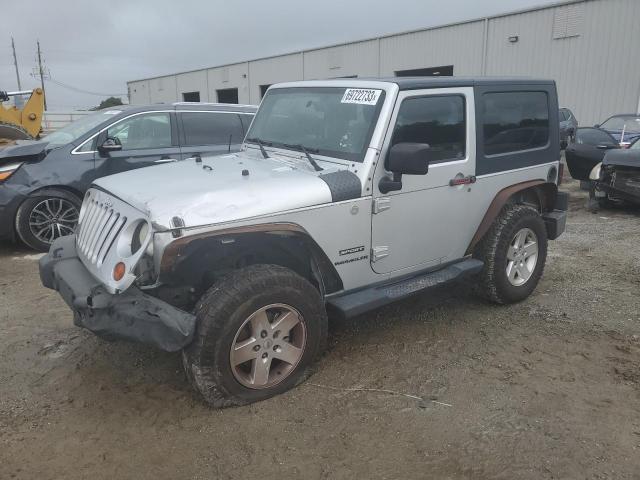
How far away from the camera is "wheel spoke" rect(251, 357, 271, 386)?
3252mm

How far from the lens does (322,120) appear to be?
3.96m

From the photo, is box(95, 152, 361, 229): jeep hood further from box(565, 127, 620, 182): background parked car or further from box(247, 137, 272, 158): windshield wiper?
box(565, 127, 620, 182): background parked car

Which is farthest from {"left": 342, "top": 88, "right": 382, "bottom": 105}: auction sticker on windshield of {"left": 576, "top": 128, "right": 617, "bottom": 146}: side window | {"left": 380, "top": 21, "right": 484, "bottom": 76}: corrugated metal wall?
{"left": 380, "top": 21, "right": 484, "bottom": 76}: corrugated metal wall

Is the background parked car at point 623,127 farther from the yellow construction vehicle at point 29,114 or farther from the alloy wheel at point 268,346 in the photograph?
the yellow construction vehicle at point 29,114

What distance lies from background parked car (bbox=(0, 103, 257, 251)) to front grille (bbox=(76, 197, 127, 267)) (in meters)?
2.40

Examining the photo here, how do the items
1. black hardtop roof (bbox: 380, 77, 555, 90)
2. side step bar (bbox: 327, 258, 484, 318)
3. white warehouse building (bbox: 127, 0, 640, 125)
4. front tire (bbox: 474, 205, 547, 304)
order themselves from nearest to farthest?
side step bar (bbox: 327, 258, 484, 318) < black hardtop roof (bbox: 380, 77, 555, 90) < front tire (bbox: 474, 205, 547, 304) < white warehouse building (bbox: 127, 0, 640, 125)

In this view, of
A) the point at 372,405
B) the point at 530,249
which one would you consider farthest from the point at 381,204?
the point at 530,249

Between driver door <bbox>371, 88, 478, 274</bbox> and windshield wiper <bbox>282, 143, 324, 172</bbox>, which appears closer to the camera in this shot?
windshield wiper <bbox>282, 143, 324, 172</bbox>

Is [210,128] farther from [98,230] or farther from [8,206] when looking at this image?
[98,230]

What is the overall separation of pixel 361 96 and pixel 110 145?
376 cm

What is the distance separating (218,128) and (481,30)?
751 inches

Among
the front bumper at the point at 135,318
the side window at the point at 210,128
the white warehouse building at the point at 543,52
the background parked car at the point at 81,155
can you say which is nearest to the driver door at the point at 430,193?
Answer: the front bumper at the point at 135,318

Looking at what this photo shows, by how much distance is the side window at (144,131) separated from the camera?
21.8 feet

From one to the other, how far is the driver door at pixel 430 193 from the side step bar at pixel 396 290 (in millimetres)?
94
